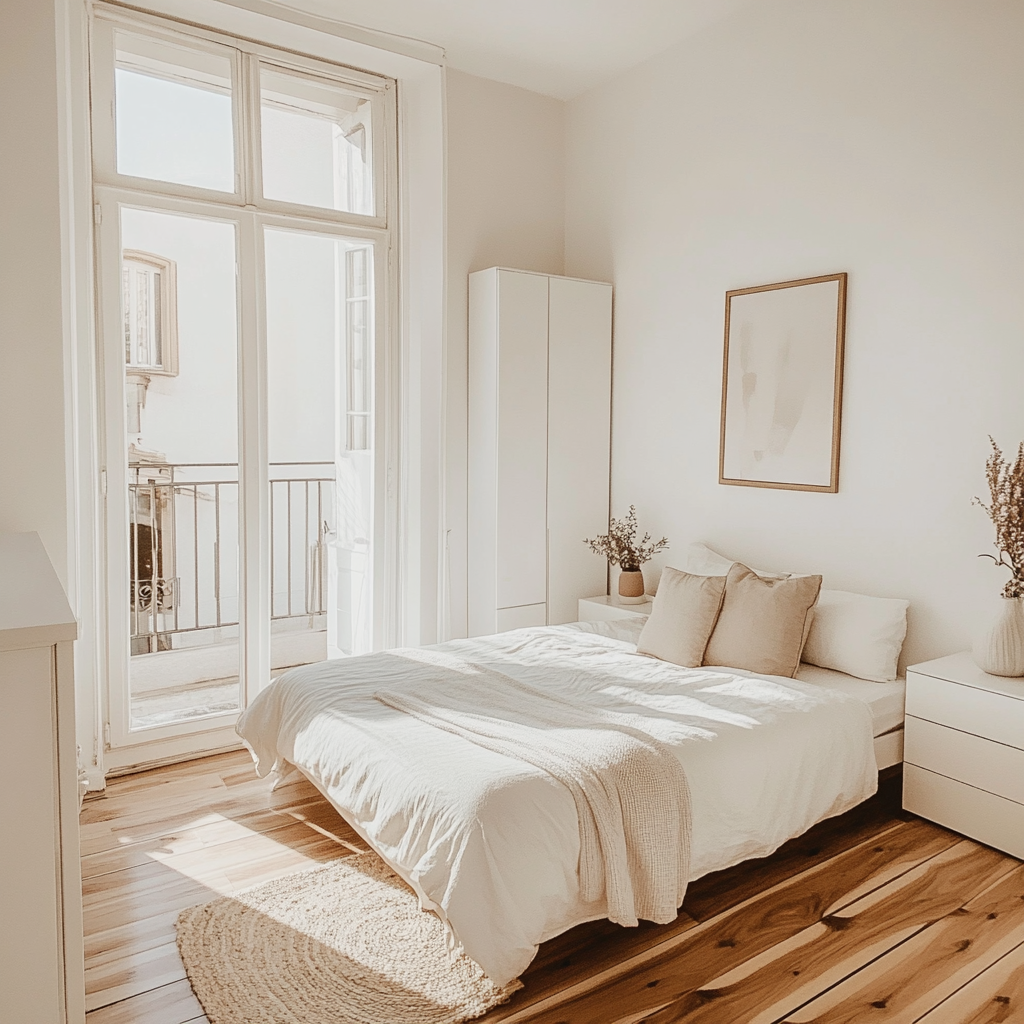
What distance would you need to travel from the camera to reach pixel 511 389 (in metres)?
4.13

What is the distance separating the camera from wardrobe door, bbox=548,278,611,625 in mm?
4285

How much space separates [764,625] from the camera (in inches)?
122

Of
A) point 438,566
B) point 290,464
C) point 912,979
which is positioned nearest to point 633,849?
point 912,979

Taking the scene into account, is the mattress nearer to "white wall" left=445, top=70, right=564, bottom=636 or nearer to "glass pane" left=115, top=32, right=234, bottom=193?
"white wall" left=445, top=70, right=564, bottom=636

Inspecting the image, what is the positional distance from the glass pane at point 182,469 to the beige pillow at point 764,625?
7.08 ft

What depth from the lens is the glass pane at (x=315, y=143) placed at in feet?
12.7

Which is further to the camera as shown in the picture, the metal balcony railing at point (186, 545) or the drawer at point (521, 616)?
the drawer at point (521, 616)

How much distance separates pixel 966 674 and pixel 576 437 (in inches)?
86.0

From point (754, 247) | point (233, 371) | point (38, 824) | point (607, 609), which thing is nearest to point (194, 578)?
point (233, 371)

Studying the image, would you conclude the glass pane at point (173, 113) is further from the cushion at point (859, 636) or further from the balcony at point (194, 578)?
the cushion at point (859, 636)

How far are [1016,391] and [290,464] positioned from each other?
9.89ft

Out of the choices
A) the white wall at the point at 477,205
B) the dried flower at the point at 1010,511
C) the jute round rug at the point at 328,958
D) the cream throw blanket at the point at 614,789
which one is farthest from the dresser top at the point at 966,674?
the white wall at the point at 477,205

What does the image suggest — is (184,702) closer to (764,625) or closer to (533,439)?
(533,439)

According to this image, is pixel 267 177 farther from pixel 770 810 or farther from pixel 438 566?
pixel 770 810
